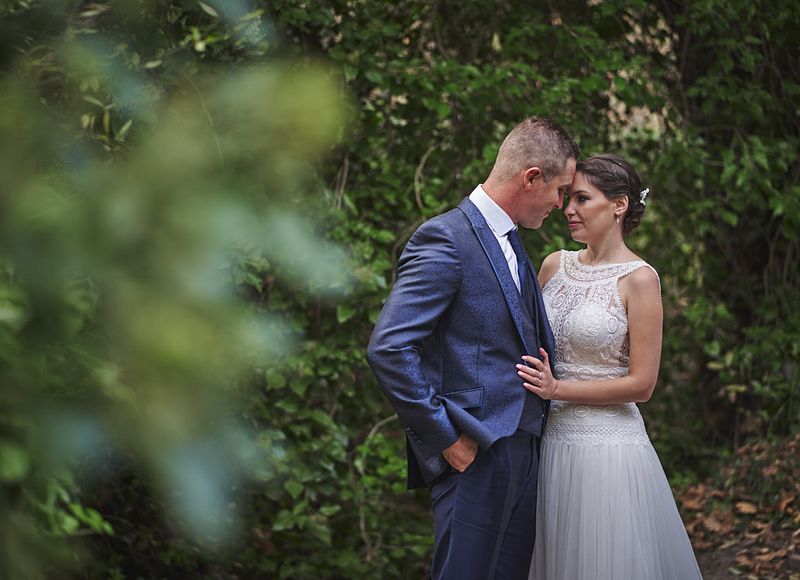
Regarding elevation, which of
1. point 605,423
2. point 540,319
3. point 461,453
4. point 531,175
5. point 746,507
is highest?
point 531,175

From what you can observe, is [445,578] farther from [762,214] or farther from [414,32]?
[762,214]

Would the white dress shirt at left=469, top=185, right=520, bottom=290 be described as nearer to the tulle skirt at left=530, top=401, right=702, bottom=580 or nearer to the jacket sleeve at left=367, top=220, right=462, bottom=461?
the jacket sleeve at left=367, top=220, right=462, bottom=461

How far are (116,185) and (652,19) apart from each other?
5.10 metres

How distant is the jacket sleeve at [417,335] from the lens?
2.45 metres

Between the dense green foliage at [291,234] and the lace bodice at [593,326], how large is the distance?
71cm

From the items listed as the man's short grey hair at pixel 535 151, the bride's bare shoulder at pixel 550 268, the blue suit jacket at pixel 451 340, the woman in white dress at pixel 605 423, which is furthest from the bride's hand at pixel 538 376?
the bride's bare shoulder at pixel 550 268

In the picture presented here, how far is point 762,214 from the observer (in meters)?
5.56

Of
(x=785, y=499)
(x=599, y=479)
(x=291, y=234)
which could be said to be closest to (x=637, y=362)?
(x=599, y=479)

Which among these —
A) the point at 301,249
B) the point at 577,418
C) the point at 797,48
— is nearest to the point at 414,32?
the point at 797,48

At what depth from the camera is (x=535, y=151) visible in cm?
264

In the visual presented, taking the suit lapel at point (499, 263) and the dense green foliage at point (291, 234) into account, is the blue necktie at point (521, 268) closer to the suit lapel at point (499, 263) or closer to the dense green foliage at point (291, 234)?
the suit lapel at point (499, 263)

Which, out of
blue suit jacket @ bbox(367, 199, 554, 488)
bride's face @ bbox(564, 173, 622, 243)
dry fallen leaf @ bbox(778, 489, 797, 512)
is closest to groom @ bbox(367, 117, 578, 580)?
blue suit jacket @ bbox(367, 199, 554, 488)

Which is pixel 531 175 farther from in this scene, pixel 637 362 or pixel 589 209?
pixel 637 362

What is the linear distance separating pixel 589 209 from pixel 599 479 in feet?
2.65
